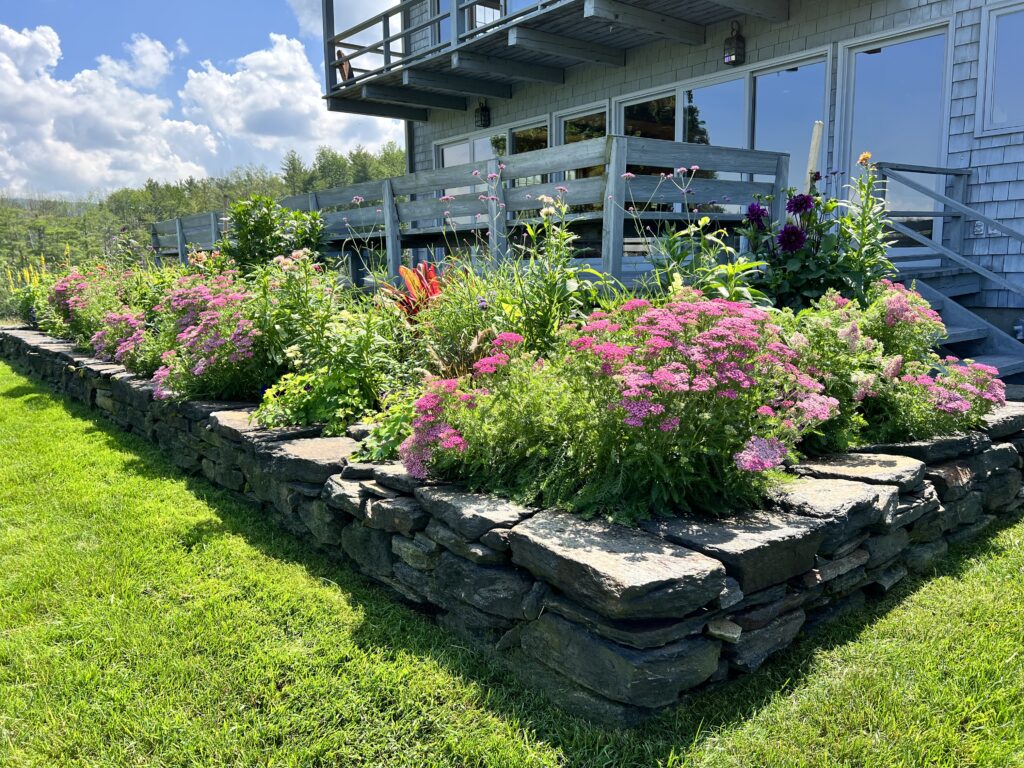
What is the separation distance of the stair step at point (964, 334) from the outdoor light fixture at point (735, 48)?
3852mm

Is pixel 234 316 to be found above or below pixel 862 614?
above

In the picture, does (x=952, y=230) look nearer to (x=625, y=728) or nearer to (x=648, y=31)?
(x=648, y=31)

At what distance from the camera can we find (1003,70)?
5.86 meters

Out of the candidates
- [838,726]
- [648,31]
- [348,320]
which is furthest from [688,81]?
[838,726]

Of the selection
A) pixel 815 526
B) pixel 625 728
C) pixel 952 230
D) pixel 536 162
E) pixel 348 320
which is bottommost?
pixel 625 728

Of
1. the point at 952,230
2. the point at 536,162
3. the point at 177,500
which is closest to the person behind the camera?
the point at 177,500

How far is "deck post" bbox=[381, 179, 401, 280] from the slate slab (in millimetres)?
5124

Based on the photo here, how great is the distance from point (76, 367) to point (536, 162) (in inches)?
179

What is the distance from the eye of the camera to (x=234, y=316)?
4.41 metres

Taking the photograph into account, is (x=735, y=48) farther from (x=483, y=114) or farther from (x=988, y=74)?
(x=483, y=114)

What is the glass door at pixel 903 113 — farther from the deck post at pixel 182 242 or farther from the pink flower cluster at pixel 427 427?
the deck post at pixel 182 242

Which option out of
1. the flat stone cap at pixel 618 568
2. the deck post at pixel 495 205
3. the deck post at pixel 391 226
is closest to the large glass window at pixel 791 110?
the deck post at pixel 495 205

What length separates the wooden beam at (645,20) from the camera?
279 inches

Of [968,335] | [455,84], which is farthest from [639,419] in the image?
[455,84]
